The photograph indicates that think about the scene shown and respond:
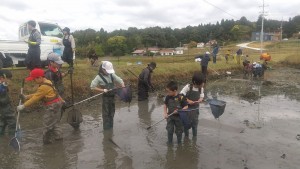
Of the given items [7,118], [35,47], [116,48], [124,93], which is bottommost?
[7,118]

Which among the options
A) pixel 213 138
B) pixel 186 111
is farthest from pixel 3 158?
pixel 213 138

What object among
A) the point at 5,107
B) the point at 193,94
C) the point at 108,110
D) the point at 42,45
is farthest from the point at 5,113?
the point at 42,45

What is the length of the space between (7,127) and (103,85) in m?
3.09

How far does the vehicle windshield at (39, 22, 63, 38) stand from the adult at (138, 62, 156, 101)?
16.2 feet

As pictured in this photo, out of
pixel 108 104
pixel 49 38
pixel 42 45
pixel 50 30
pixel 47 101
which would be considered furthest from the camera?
pixel 50 30

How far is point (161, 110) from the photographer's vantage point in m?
11.7

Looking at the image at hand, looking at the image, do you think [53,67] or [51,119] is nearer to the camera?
[51,119]

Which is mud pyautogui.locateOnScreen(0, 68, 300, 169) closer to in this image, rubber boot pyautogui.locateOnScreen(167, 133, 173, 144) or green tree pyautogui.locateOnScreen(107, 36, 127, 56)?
rubber boot pyautogui.locateOnScreen(167, 133, 173, 144)

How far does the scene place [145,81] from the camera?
505 inches

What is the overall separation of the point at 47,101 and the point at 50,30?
861 centimetres

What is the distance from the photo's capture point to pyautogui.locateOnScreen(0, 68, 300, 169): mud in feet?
21.0

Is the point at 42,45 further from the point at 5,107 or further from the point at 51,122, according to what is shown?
the point at 51,122

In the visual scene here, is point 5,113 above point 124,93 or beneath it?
beneath

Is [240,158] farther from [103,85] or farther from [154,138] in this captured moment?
[103,85]
